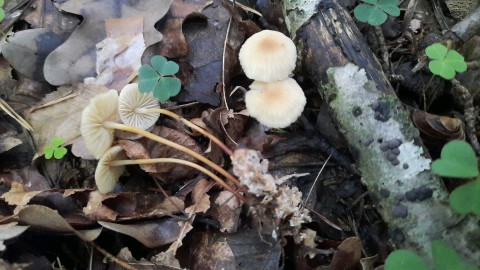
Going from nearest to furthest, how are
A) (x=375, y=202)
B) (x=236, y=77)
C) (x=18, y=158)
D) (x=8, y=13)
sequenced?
(x=375, y=202), (x=18, y=158), (x=236, y=77), (x=8, y=13)

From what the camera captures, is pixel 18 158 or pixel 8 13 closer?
pixel 18 158

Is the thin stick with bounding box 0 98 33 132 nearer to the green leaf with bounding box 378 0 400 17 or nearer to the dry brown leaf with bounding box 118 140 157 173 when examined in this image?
the dry brown leaf with bounding box 118 140 157 173

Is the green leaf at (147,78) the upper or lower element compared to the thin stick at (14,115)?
upper

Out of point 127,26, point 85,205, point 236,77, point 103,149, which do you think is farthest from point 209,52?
point 85,205

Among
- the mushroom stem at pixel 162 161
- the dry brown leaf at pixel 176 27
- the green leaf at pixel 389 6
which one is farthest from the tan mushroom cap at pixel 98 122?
the green leaf at pixel 389 6

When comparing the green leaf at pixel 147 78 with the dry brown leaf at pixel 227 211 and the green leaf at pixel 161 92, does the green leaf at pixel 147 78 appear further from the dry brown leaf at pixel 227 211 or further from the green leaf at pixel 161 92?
the dry brown leaf at pixel 227 211

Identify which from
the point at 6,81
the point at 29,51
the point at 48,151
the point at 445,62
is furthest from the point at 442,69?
the point at 6,81

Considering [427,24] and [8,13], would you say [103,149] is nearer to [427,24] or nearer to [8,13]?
[8,13]
